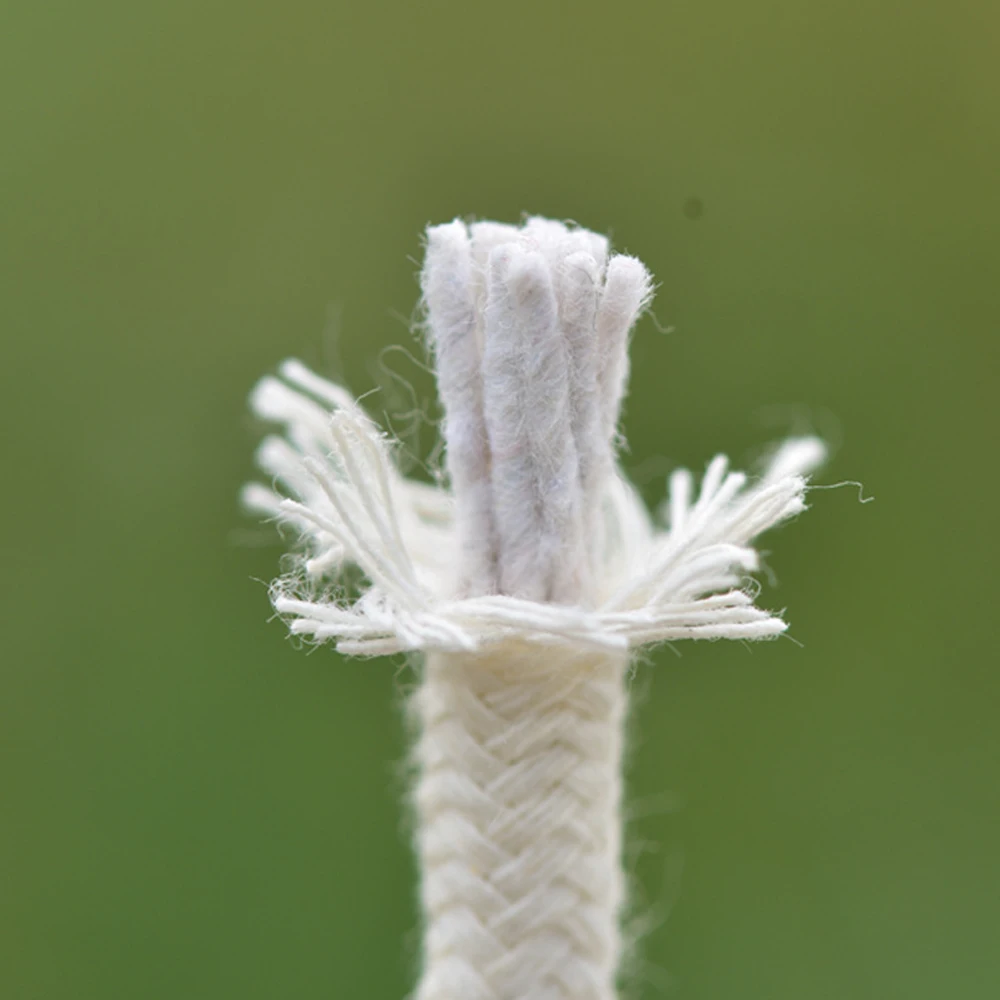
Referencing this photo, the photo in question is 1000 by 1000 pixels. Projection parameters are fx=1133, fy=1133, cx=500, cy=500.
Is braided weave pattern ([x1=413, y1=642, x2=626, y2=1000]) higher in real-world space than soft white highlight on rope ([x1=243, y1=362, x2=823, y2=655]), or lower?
lower

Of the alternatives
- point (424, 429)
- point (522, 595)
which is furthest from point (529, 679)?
point (424, 429)

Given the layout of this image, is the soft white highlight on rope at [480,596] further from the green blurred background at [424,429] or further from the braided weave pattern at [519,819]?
the green blurred background at [424,429]

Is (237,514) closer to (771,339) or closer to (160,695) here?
(160,695)

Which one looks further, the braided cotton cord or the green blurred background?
the green blurred background

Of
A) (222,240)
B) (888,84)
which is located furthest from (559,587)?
(888,84)

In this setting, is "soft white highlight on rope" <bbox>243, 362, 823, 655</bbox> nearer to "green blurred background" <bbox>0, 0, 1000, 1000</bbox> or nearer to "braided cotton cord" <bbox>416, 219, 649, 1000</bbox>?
"braided cotton cord" <bbox>416, 219, 649, 1000</bbox>

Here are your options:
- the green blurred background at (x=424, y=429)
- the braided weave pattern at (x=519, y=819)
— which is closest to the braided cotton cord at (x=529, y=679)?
the braided weave pattern at (x=519, y=819)

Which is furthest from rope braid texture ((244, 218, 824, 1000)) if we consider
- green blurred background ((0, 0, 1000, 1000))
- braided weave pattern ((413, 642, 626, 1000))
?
green blurred background ((0, 0, 1000, 1000))
